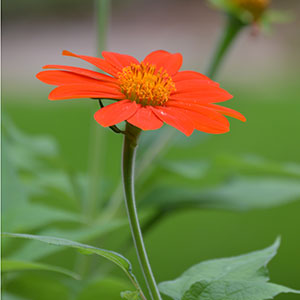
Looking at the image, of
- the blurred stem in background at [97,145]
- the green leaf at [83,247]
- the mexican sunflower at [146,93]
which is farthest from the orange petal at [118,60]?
the blurred stem in background at [97,145]

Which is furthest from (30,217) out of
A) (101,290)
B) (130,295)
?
(130,295)

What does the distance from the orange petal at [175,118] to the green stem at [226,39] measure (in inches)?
17.0

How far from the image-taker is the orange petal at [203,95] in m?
0.29

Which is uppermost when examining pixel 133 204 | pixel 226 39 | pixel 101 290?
pixel 226 39

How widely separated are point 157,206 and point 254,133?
82 centimetres

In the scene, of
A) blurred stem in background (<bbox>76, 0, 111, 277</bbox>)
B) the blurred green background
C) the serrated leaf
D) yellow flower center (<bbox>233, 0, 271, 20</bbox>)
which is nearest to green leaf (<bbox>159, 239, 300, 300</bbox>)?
the serrated leaf

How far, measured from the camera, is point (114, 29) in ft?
12.4

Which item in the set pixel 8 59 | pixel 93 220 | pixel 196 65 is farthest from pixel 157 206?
pixel 8 59

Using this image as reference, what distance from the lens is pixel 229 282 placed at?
32cm

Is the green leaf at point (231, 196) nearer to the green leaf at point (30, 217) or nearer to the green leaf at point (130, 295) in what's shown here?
the green leaf at point (30, 217)

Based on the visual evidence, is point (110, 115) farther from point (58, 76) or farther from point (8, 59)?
point (8, 59)

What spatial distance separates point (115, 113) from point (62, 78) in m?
0.04

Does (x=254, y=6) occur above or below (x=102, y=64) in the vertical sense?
above

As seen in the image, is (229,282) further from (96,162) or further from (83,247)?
(96,162)
